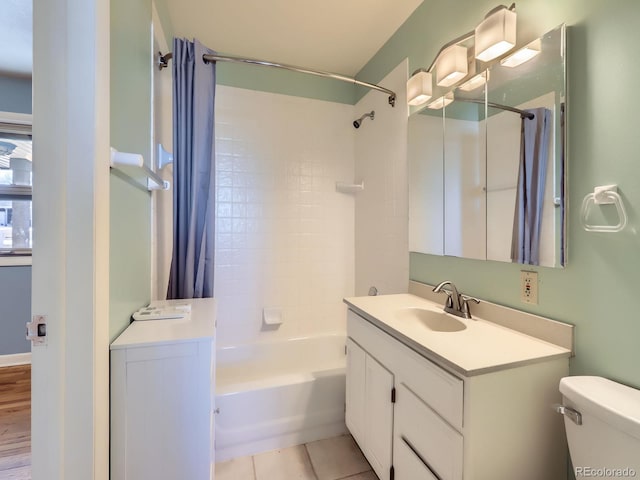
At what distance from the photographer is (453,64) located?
142 centimetres

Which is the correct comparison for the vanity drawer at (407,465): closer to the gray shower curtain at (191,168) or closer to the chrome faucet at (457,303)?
the chrome faucet at (457,303)

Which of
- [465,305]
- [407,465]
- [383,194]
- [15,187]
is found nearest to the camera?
[407,465]

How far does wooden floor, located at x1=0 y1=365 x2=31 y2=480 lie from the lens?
1.48 meters

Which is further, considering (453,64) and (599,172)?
(453,64)

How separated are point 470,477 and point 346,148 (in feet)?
7.69

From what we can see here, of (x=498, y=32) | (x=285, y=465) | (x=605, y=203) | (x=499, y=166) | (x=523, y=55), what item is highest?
(x=498, y=32)

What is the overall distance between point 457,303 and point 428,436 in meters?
0.60

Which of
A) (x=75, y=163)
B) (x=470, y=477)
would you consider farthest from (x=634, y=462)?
(x=75, y=163)

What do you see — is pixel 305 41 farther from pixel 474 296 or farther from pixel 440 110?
pixel 474 296

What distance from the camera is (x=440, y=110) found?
1.61m

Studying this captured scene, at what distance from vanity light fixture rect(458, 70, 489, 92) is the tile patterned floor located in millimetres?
2006

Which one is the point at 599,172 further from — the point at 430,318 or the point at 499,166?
the point at 430,318

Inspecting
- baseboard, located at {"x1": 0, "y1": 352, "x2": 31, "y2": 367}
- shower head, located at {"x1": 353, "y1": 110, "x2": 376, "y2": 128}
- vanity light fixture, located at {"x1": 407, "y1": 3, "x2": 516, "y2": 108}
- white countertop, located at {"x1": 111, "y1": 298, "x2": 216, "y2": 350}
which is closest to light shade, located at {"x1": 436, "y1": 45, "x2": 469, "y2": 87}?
vanity light fixture, located at {"x1": 407, "y1": 3, "x2": 516, "y2": 108}

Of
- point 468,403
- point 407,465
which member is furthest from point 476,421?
point 407,465
